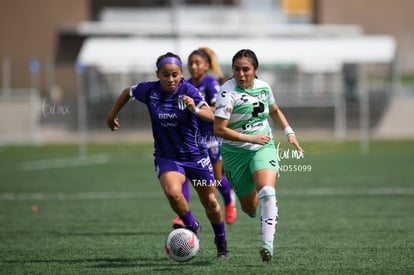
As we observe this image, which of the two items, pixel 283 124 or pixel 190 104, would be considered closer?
pixel 190 104

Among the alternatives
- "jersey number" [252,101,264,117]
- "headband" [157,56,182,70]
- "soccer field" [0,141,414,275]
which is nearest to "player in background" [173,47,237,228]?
"soccer field" [0,141,414,275]

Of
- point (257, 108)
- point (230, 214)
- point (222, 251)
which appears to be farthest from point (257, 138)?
point (230, 214)

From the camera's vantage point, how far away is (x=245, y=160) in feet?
30.3

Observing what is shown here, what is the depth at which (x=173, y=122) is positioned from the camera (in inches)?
371

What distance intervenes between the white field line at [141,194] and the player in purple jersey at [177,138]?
7820 millimetres

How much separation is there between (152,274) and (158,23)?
42008 millimetres

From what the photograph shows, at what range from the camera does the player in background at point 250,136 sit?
8.84m

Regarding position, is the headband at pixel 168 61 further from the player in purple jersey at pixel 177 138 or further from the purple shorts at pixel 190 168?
the purple shorts at pixel 190 168

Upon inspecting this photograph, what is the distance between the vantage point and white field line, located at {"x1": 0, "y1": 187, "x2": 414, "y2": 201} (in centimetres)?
1720

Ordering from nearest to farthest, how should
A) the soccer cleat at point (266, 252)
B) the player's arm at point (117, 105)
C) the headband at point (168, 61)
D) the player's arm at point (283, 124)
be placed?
the soccer cleat at point (266, 252) < the player's arm at point (283, 124) < the headband at point (168, 61) < the player's arm at point (117, 105)

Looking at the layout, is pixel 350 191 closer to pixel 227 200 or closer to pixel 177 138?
pixel 227 200

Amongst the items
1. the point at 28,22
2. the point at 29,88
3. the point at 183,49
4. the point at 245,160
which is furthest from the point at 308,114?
the point at 245,160

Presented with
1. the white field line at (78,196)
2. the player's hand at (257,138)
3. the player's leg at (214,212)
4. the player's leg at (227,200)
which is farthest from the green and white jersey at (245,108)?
the white field line at (78,196)

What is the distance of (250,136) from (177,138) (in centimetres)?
92
